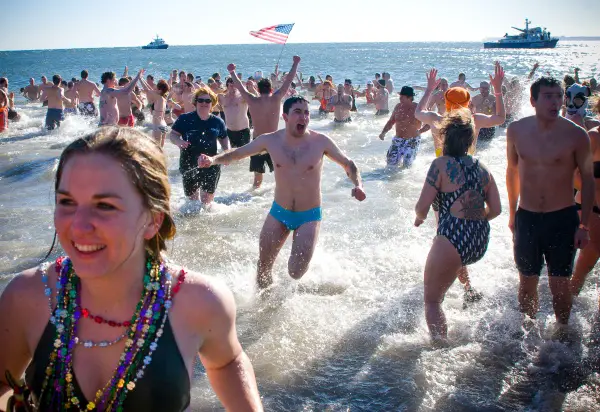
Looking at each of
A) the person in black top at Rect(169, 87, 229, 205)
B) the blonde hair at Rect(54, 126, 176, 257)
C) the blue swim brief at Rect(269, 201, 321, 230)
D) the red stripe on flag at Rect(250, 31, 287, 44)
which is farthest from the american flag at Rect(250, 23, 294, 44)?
the blonde hair at Rect(54, 126, 176, 257)

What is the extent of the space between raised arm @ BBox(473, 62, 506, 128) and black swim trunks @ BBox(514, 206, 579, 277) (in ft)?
5.32

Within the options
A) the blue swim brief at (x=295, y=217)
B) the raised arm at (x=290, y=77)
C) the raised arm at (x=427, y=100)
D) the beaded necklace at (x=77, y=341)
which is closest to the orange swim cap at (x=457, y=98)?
the raised arm at (x=427, y=100)

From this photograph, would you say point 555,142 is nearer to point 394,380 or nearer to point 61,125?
point 394,380

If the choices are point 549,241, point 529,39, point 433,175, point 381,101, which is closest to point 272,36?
point 433,175

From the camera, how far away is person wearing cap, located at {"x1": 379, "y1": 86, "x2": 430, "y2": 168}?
966 cm

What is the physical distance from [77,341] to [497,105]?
4837 mm

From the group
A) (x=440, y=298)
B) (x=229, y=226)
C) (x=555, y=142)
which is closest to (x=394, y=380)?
(x=440, y=298)

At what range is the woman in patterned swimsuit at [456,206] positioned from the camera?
376cm

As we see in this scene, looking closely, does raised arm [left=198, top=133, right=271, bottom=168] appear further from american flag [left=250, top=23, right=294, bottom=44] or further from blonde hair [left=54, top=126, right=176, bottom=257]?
american flag [left=250, top=23, right=294, bottom=44]

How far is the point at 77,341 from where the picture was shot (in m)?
1.53

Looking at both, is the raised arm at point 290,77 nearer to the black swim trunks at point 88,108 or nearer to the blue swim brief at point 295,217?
the blue swim brief at point 295,217

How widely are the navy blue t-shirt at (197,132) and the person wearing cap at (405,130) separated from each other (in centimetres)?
364

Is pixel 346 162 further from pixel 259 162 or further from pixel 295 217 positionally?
pixel 259 162

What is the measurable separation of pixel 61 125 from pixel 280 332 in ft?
43.7
